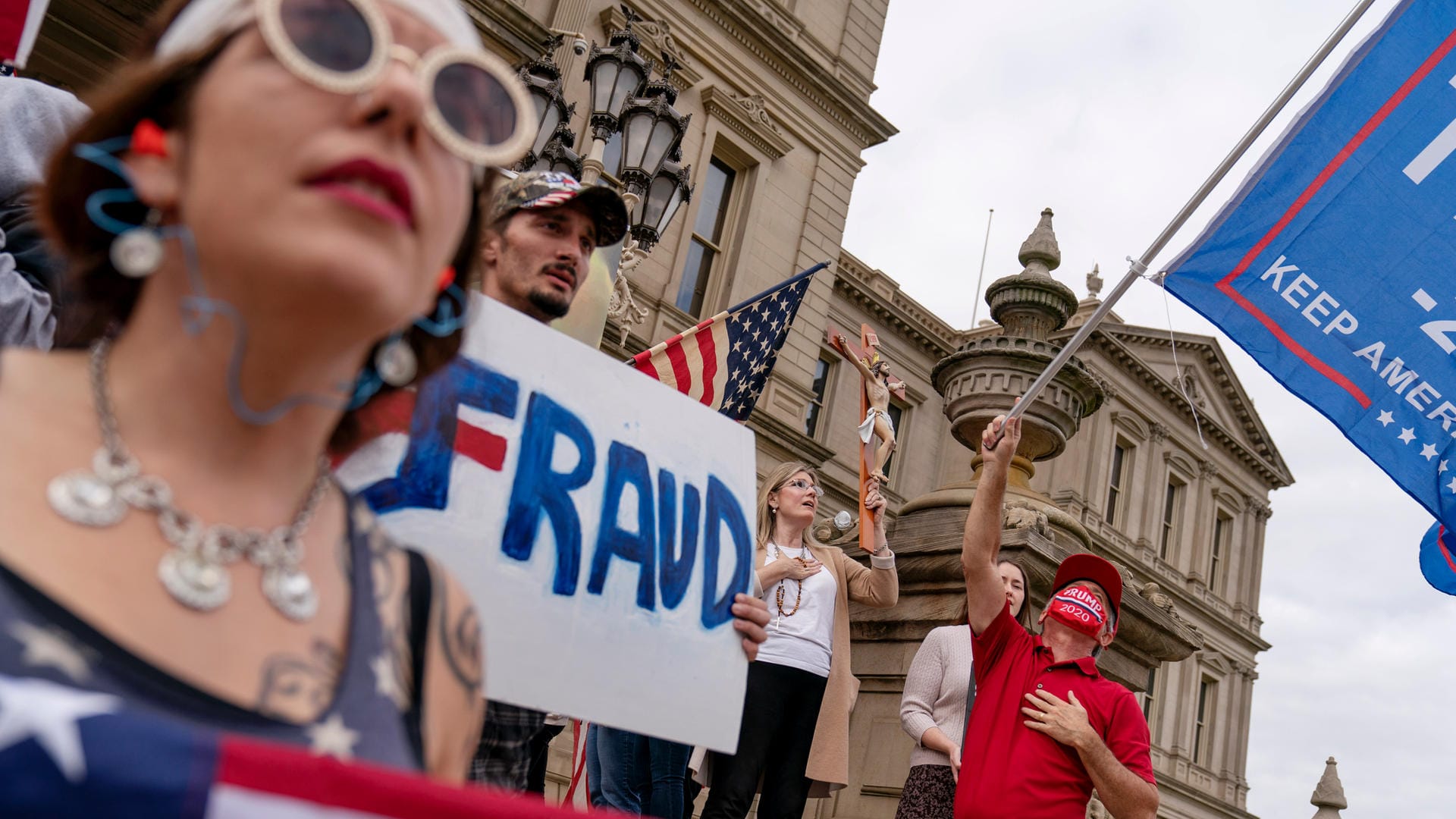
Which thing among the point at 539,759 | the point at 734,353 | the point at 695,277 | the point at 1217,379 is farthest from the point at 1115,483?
the point at 539,759

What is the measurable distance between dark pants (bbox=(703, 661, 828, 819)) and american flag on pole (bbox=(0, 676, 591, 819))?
3.86 metres

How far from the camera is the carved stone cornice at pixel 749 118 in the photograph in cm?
1800

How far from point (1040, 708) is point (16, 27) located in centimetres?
356

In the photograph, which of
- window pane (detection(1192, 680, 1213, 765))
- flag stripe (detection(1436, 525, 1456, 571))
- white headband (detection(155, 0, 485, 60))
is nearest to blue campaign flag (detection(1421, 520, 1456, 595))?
flag stripe (detection(1436, 525, 1456, 571))

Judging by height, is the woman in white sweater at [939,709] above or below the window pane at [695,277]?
below

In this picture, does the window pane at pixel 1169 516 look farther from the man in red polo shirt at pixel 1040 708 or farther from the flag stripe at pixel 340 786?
the flag stripe at pixel 340 786

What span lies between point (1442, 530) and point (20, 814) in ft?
18.2

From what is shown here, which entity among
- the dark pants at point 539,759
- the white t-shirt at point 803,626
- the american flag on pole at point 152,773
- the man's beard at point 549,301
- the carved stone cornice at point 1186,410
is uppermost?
the carved stone cornice at point 1186,410

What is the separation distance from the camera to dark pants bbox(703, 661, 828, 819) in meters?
4.60

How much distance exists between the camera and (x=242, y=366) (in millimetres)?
976

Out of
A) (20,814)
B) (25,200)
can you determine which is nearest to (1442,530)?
(25,200)

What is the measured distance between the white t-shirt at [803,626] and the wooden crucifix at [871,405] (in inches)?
19.8

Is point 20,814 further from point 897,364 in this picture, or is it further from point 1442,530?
point 897,364

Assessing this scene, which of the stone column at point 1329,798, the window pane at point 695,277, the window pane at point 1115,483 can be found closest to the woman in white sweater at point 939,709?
the window pane at point 695,277
